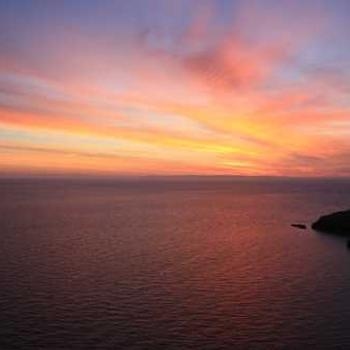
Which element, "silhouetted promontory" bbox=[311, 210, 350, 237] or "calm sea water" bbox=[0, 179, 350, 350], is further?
"silhouetted promontory" bbox=[311, 210, 350, 237]

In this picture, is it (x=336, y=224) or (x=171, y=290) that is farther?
(x=336, y=224)

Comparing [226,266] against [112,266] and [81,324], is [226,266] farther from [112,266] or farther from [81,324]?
[81,324]

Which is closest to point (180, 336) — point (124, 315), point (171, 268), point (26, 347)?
point (124, 315)

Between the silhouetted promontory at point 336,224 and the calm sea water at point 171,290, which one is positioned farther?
the silhouetted promontory at point 336,224

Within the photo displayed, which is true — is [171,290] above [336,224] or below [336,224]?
below

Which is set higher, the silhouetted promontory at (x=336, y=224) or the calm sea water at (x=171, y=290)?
the silhouetted promontory at (x=336, y=224)

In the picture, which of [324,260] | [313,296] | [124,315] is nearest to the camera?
[124,315]

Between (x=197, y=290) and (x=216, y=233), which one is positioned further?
(x=216, y=233)

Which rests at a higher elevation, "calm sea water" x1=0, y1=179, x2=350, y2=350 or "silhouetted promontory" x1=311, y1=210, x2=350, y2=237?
"silhouetted promontory" x1=311, y1=210, x2=350, y2=237
